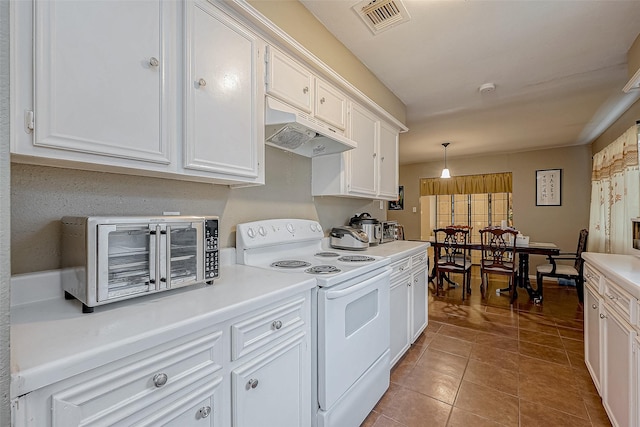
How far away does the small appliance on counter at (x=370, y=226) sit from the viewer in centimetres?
253

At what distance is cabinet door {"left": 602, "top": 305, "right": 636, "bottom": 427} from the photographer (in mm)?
1316

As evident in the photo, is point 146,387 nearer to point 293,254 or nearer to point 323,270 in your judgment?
point 323,270

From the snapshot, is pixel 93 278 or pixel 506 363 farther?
pixel 506 363

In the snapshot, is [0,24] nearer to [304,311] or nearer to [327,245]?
[304,311]

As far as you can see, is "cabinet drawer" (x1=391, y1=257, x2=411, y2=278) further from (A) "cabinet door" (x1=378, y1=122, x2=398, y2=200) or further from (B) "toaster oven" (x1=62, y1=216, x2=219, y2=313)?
(B) "toaster oven" (x1=62, y1=216, x2=219, y2=313)

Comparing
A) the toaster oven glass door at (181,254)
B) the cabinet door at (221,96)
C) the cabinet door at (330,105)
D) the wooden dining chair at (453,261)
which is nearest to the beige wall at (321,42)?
the cabinet door at (330,105)

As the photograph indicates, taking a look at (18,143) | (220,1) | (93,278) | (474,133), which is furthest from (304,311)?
(474,133)

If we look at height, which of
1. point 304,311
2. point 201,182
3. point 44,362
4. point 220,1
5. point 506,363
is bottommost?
point 506,363

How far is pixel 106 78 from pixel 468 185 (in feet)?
21.9

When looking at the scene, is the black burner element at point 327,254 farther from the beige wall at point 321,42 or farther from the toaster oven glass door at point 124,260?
the beige wall at point 321,42

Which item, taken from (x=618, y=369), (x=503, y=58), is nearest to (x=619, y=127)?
(x=503, y=58)

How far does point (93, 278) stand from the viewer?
2.78 ft

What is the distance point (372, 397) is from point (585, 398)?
1.43 meters

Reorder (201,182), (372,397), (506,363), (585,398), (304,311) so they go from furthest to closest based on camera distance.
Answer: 1. (506,363)
2. (585,398)
3. (372,397)
4. (201,182)
5. (304,311)
